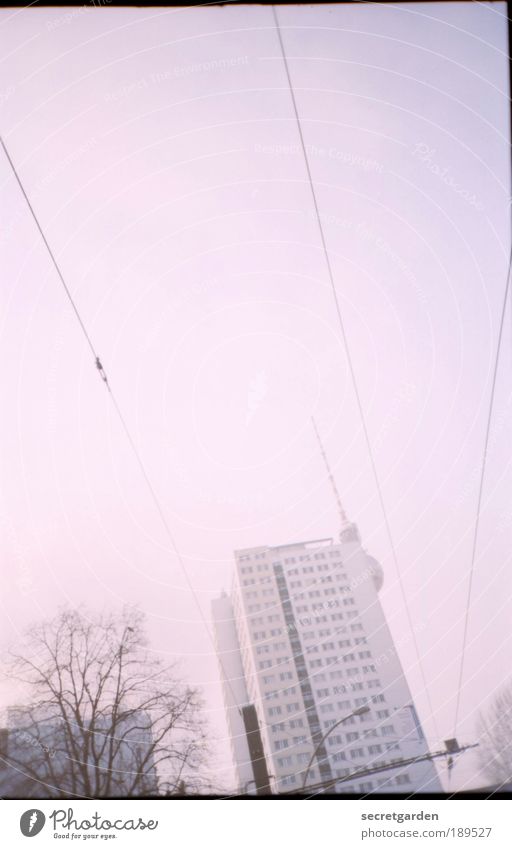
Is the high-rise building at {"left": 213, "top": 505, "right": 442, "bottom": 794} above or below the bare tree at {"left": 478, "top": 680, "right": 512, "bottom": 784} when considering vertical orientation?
above

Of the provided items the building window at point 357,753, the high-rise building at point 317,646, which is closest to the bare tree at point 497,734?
the high-rise building at point 317,646

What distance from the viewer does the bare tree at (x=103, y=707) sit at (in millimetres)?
4168

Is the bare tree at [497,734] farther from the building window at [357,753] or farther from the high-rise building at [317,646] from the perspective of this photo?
the building window at [357,753]

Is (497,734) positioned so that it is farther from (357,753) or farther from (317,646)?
(357,753)

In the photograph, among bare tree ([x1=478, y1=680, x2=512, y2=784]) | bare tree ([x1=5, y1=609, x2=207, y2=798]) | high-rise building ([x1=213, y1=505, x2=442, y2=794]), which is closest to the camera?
bare tree ([x1=478, y1=680, x2=512, y2=784])

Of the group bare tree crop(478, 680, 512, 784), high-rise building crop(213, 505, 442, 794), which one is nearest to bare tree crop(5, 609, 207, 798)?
bare tree crop(478, 680, 512, 784)

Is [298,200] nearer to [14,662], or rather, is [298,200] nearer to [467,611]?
[467,611]

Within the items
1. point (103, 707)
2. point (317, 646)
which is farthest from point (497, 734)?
point (317, 646)

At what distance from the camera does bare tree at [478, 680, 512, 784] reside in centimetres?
314

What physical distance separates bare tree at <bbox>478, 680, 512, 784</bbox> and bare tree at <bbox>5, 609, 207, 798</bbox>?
2197 mm

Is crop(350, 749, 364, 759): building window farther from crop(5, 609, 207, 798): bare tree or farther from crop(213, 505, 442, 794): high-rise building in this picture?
crop(5, 609, 207, 798): bare tree

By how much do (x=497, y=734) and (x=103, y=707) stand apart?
3.35m
